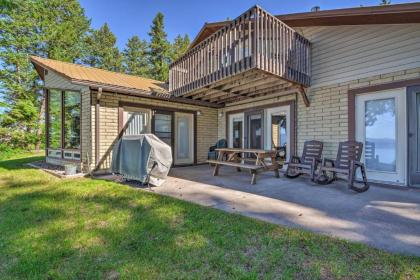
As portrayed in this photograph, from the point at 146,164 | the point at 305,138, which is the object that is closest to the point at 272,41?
the point at 305,138

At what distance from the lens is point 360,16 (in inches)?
178

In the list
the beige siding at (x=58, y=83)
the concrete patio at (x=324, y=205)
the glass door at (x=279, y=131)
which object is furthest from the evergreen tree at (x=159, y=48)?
the concrete patio at (x=324, y=205)

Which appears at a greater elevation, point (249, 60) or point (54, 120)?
point (249, 60)

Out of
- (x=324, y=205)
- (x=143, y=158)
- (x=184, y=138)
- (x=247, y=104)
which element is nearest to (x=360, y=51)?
(x=247, y=104)

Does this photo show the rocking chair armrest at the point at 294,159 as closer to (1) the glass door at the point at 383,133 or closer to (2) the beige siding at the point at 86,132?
(1) the glass door at the point at 383,133

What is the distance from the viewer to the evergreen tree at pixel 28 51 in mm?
14522

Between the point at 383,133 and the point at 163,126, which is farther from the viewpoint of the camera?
the point at 163,126

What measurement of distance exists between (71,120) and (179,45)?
20.6 metres

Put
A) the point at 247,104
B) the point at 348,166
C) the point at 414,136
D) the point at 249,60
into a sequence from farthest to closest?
the point at 247,104, the point at 348,166, the point at 249,60, the point at 414,136

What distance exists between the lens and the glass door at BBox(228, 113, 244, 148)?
343 inches

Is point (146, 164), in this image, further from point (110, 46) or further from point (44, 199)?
point (110, 46)

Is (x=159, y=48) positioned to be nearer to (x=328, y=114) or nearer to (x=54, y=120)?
(x=54, y=120)

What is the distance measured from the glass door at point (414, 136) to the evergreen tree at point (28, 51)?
18152 mm

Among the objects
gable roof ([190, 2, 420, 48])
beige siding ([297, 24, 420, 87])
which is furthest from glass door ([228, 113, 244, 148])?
gable roof ([190, 2, 420, 48])
